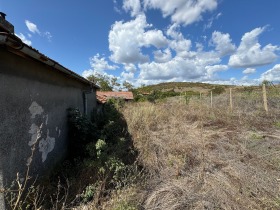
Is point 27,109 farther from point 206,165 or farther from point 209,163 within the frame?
point 209,163

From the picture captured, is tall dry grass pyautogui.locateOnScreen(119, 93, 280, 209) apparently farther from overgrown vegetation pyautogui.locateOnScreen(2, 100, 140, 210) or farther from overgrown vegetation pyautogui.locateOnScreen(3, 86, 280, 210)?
overgrown vegetation pyautogui.locateOnScreen(2, 100, 140, 210)

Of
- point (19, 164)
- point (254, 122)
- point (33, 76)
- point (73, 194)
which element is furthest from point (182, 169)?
point (254, 122)

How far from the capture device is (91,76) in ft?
154

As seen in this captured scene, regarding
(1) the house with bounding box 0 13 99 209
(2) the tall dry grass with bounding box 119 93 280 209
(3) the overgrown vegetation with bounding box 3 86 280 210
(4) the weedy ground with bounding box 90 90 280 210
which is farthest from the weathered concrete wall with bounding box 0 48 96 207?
(2) the tall dry grass with bounding box 119 93 280 209

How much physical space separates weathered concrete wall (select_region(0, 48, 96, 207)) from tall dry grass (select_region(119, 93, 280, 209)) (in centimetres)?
203

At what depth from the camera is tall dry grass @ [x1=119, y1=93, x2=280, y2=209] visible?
367cm

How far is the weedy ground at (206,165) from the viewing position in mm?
3604

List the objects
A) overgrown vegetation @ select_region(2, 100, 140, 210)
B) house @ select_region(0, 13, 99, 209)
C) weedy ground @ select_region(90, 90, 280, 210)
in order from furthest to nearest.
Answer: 1. weedy ground @ select_region(90, 90, 280, 210)
2. overgrown vegetation @ select_region(2, 100, 140, 210)
3. house @ select_region(0, 13, 99, 209)

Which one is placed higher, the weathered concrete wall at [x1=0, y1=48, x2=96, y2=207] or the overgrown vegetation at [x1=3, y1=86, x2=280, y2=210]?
the weathered concrete wall at [x1=0, y1=48, x2=96, y2=207]

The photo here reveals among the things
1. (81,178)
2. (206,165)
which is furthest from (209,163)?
(81,178)

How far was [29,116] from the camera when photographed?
12.8 ft

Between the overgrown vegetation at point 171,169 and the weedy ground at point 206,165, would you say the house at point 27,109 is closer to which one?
the overgrown vegetation at point 171,169

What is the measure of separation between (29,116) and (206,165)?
13.2ft

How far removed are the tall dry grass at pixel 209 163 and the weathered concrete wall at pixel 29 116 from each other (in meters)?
2.03
